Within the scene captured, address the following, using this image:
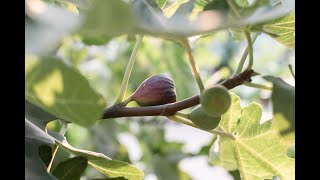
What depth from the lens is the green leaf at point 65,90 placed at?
765 millimetres

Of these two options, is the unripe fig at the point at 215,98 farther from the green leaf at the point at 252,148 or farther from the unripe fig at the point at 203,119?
the green leaf at the point at 252,148

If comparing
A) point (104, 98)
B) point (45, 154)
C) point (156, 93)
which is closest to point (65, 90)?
point (104, 98)

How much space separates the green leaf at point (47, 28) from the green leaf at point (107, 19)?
0.01 meters

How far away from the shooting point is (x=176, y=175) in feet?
6.35

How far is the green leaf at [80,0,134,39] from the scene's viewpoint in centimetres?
60

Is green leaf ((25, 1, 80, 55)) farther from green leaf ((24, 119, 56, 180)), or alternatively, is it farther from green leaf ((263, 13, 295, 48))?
green leaf ((263, 13, 295, 48))

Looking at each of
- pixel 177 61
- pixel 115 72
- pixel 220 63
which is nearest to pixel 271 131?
pixel 177 61

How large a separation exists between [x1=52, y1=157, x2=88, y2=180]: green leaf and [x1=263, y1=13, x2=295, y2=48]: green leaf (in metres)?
0.41

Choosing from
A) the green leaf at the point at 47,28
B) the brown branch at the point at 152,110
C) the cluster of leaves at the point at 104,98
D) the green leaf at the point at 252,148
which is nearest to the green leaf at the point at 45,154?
the cluster of leaves at the point at 104,98

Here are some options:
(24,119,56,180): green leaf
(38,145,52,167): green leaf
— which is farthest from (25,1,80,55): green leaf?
(38,145,52,167): green leaf

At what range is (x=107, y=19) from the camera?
1.97 feet

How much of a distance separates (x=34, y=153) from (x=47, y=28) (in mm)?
337
